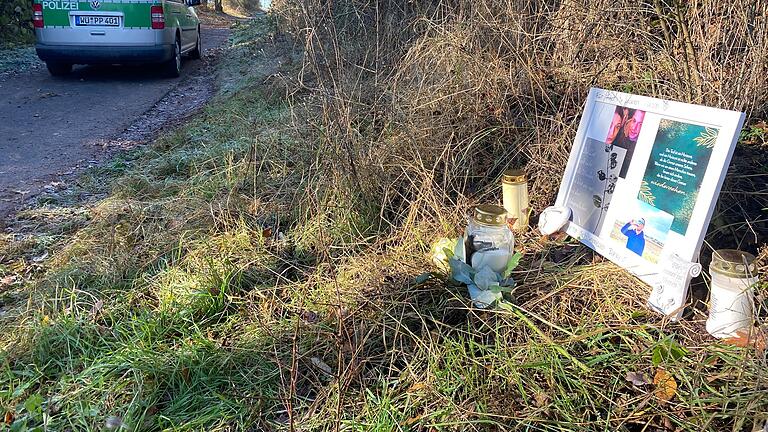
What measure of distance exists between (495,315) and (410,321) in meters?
0.33

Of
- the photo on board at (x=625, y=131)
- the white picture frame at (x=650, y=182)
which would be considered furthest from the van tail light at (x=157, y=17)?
the photo on board at (x=625, y=131)

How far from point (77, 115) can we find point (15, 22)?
7961 mm

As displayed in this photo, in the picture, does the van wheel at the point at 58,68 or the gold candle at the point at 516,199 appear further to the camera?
the van wheel at the point at 58,68

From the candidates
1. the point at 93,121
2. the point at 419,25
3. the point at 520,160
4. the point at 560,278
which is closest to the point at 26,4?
the point at 93,121

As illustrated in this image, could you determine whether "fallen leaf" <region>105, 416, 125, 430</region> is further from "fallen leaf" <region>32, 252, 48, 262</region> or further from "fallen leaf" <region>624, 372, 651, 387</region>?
"fallen leaf" <region>624, 372, 651, 387</region>

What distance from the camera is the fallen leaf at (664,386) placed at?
1723 millimetres

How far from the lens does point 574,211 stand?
2635mm

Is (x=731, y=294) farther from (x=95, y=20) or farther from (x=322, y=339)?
(x=95, y=20)

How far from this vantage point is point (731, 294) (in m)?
1.86

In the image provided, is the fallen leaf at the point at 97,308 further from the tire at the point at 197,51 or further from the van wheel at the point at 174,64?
the tire at the point at 197,51

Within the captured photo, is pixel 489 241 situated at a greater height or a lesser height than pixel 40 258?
greater

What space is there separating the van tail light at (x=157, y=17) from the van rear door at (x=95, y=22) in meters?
0.05

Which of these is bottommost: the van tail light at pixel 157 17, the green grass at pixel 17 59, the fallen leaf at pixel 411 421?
the green grass at pixel 17 59

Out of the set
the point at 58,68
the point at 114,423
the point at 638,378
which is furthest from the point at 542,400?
the point at 58,68
